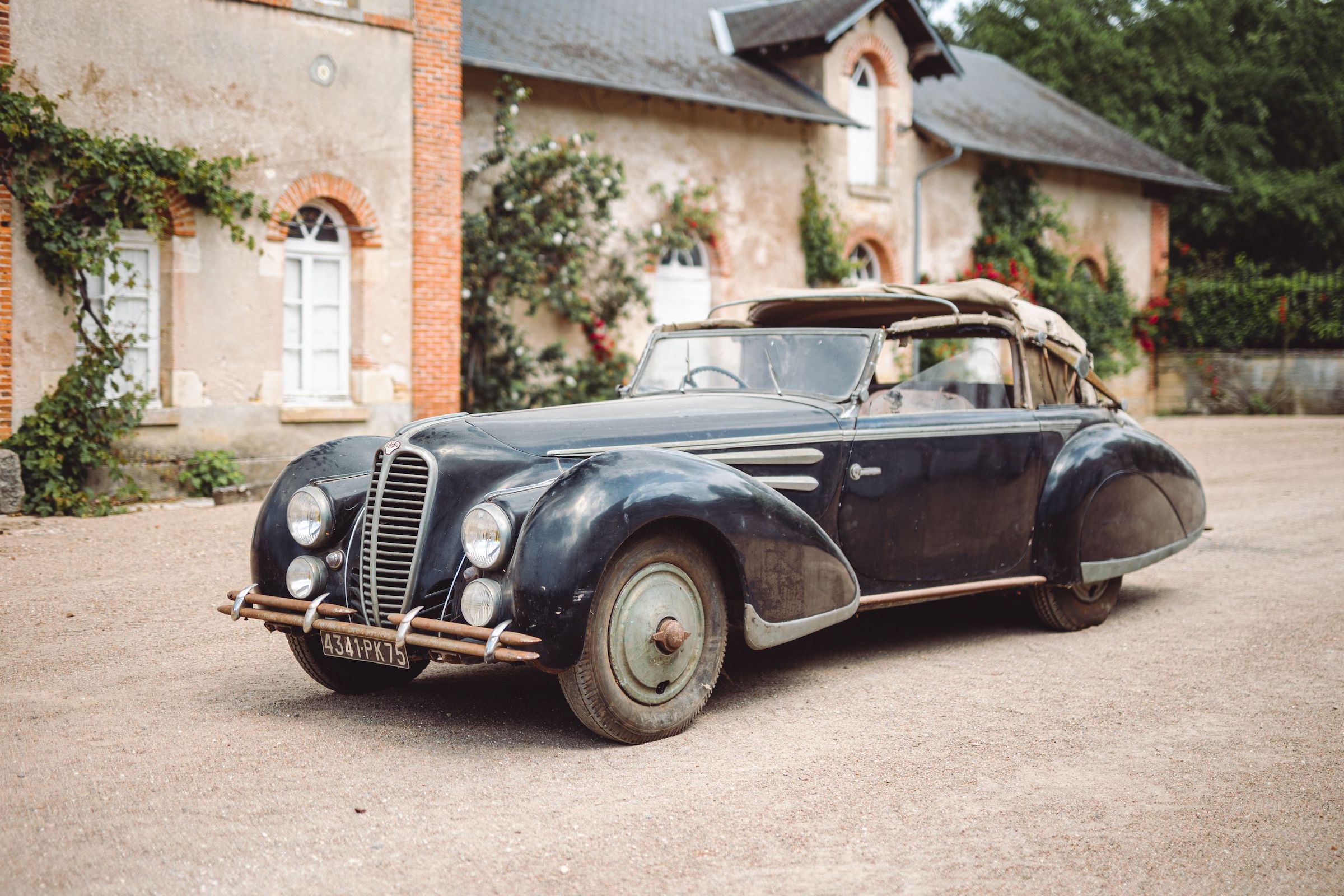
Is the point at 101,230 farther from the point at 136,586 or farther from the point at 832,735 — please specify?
the point at 832,735

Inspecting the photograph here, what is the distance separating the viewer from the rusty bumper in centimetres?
429

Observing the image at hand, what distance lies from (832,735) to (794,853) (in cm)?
122

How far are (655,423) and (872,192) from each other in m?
15.1

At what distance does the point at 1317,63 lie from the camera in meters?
29.5

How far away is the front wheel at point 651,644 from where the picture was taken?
4523 mm

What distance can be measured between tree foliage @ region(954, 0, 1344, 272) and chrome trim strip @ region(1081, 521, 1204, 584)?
2268 centimetres

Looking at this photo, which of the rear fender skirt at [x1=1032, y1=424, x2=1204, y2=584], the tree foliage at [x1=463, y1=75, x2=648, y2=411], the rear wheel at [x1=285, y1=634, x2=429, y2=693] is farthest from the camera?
the tree foliage at [x1=463, y1=75, x2=648, y2=411]

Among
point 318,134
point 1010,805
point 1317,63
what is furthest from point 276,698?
point 1317,63

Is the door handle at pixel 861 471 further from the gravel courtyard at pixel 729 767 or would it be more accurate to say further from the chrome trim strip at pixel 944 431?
the gravel courtyard at pixel 729 767

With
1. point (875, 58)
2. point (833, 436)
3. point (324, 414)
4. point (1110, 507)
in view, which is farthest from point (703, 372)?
point (875, 58)

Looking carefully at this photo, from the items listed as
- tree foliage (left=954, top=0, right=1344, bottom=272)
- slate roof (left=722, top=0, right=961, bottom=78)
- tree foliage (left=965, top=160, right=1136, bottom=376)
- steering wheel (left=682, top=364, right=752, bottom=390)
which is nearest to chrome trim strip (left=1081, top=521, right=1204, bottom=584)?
steering wheel (left=682, top=364, right=752, bottom=390)

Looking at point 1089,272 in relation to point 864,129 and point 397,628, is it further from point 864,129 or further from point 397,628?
point 397,628

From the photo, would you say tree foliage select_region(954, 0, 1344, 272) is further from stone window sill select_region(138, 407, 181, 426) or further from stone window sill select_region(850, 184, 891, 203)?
stone window sill select_region(138, 407, 181, 426)

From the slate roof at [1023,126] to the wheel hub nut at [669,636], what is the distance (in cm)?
1673
